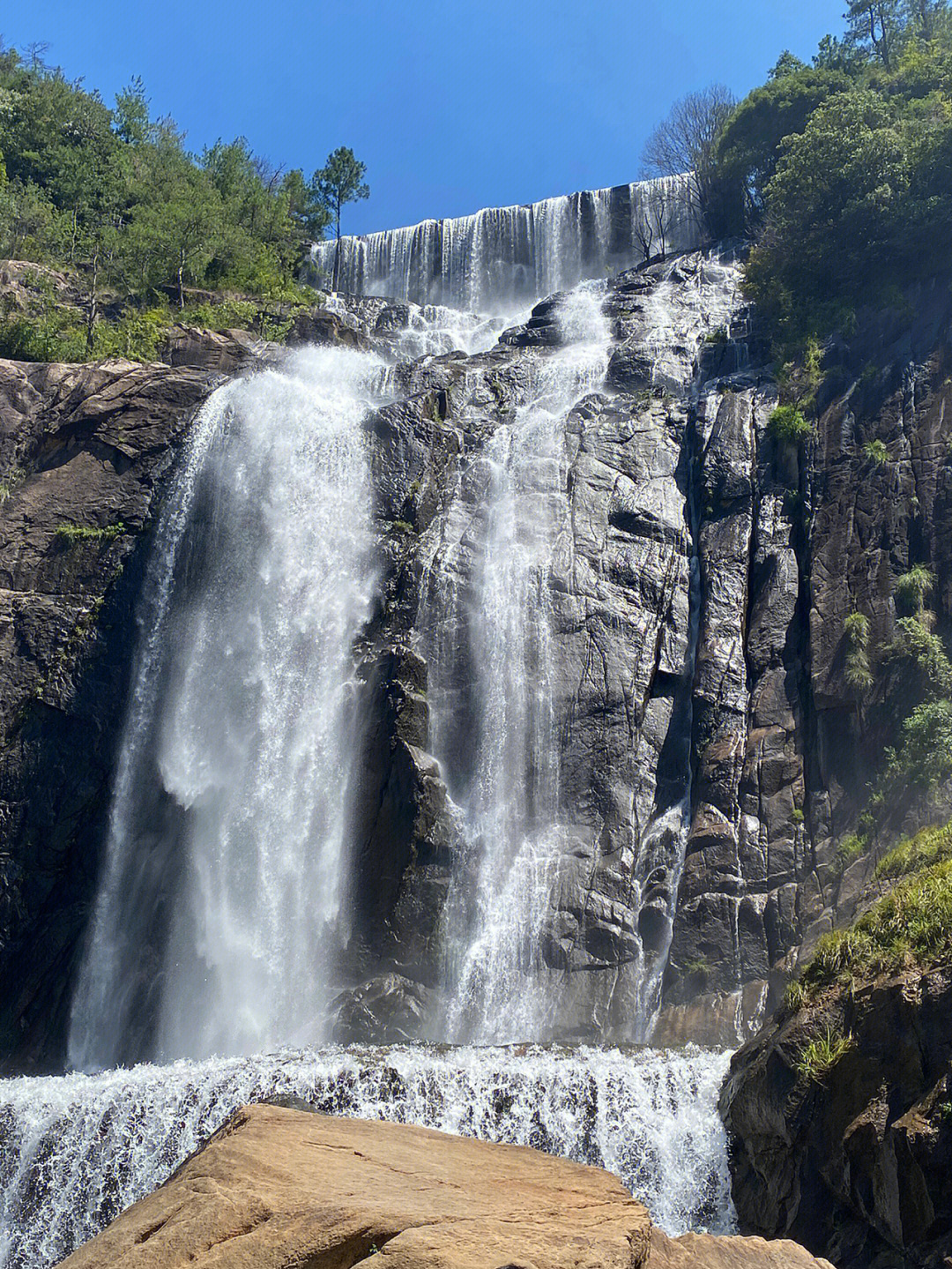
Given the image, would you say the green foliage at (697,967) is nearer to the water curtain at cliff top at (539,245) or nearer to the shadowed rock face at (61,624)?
the shadowed rock face at (61,624)

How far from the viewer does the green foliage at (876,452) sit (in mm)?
22234

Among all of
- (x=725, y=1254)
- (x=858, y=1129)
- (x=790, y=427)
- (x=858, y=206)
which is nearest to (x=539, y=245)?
(x=858, y=206)

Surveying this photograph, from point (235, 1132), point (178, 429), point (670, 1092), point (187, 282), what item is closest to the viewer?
point (235, 1132)

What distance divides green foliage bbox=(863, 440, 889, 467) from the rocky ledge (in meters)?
18.7

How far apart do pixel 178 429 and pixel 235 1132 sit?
22.3 m

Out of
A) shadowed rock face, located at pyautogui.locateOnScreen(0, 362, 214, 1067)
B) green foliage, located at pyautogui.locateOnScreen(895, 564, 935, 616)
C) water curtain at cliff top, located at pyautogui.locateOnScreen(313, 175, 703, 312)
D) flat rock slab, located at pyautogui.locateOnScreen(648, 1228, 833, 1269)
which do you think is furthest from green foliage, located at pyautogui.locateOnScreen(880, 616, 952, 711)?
water curtain at cliff top, located at pyautogui.locateOnScreen(313, 175, 703, 312)

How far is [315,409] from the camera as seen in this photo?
2638 cm

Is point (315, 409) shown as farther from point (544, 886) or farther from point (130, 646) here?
point (544, 886)

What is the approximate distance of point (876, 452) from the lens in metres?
22.4

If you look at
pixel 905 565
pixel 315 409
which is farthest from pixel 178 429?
pixel 905 565

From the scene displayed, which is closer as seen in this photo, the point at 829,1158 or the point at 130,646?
the point at 829,1158

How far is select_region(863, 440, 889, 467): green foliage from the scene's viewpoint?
72.9 ft

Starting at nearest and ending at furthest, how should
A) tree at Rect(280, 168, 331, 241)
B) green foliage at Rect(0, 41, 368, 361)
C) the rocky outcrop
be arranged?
1. the rocky outcrop
2. green foliage at Rect(0, 41, 368, 361)
3. tree at Rect(280, 168, 331, 241)

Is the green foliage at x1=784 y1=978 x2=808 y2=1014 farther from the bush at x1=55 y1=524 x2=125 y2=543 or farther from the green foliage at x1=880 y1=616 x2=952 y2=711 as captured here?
the bush at x1=55 y1=524 x2=125 y2=543
